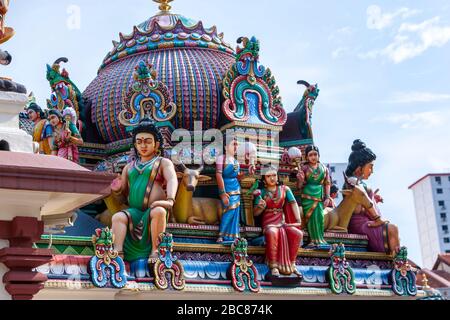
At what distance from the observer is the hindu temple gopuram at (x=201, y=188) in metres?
14.0

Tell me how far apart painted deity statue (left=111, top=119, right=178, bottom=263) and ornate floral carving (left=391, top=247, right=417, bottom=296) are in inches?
194

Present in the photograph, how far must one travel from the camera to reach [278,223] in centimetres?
1554

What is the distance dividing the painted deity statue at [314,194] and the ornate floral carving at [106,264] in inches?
161

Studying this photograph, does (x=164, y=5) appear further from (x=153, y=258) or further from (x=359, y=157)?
(x=153, y=258)

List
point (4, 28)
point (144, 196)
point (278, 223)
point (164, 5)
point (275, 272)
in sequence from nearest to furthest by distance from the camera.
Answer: point (4, 28)
point (144, 196)
point (275, 272)
point (278, 223)
point (164, 5)

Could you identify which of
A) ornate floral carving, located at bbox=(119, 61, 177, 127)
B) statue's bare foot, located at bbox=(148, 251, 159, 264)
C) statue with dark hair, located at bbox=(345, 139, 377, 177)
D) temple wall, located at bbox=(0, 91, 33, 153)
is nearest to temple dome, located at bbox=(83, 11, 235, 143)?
ornate floral carving, located at bbox=(119, 61, 177, 127)

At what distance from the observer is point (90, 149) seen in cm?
1822

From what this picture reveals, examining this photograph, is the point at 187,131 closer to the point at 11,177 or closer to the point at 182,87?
the point at 182,87

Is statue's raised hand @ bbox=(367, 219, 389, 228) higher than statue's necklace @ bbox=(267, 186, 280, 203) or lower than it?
lower

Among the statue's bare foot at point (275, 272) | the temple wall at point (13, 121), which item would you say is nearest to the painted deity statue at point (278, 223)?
the statue's bare foot at point (275, 272)

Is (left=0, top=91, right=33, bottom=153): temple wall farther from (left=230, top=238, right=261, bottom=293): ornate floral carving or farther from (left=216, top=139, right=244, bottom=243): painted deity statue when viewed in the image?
(left=216, top=139, right=244, bottom=243): painted deity statue

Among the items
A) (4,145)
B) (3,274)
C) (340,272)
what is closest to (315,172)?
(340,272)

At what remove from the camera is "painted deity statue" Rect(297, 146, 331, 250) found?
1623 cm

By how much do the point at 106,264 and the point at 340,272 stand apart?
4.66 m
